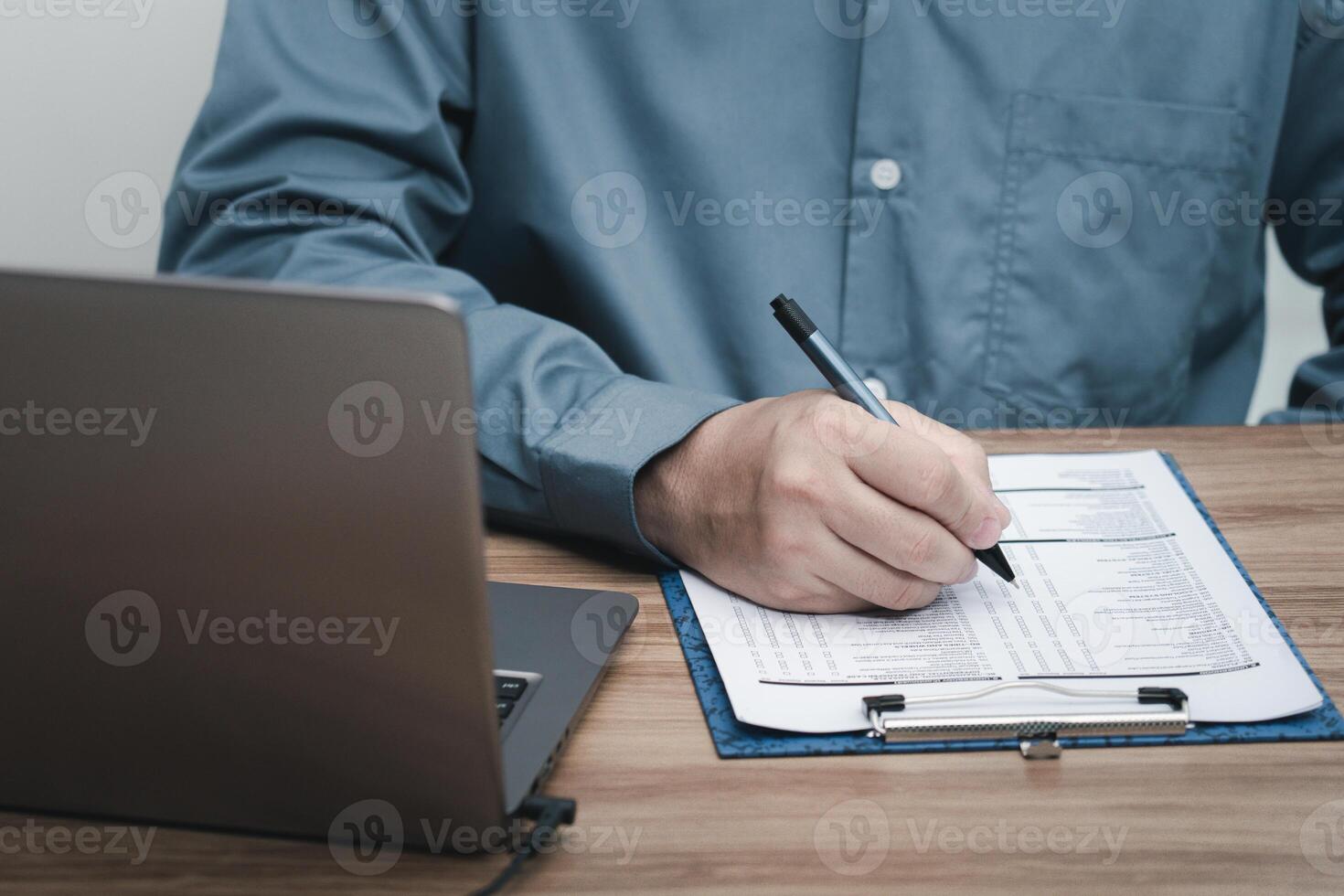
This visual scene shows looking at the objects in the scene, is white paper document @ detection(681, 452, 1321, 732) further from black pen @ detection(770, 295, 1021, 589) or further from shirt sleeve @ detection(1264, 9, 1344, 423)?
shirt sleeve @ detection(1264, 9, 1344, 423)

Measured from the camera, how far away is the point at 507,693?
1.94 feet

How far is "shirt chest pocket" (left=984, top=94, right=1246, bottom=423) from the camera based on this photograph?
1.11 meters

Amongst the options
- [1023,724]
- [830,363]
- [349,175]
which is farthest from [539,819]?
[349,175]

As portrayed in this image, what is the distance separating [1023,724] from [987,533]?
4.9 inches

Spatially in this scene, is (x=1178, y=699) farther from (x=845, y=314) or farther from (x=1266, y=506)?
(x=845, y=314)

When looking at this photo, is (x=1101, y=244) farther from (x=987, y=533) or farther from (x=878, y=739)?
(x=878, y=739)

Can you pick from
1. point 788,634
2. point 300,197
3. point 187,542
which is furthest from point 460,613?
point 300,197

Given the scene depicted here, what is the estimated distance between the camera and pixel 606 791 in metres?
0.56

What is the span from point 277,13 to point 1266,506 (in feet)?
2.77

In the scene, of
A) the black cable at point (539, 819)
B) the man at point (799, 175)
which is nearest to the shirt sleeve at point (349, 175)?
the man at point (799, 175)

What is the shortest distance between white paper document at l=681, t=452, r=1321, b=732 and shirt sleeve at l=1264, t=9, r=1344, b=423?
41 centimetres

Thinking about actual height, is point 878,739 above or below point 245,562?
below

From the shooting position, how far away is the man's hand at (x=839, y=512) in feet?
2.22


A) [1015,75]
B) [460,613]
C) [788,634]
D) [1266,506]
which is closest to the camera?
[460,613]
